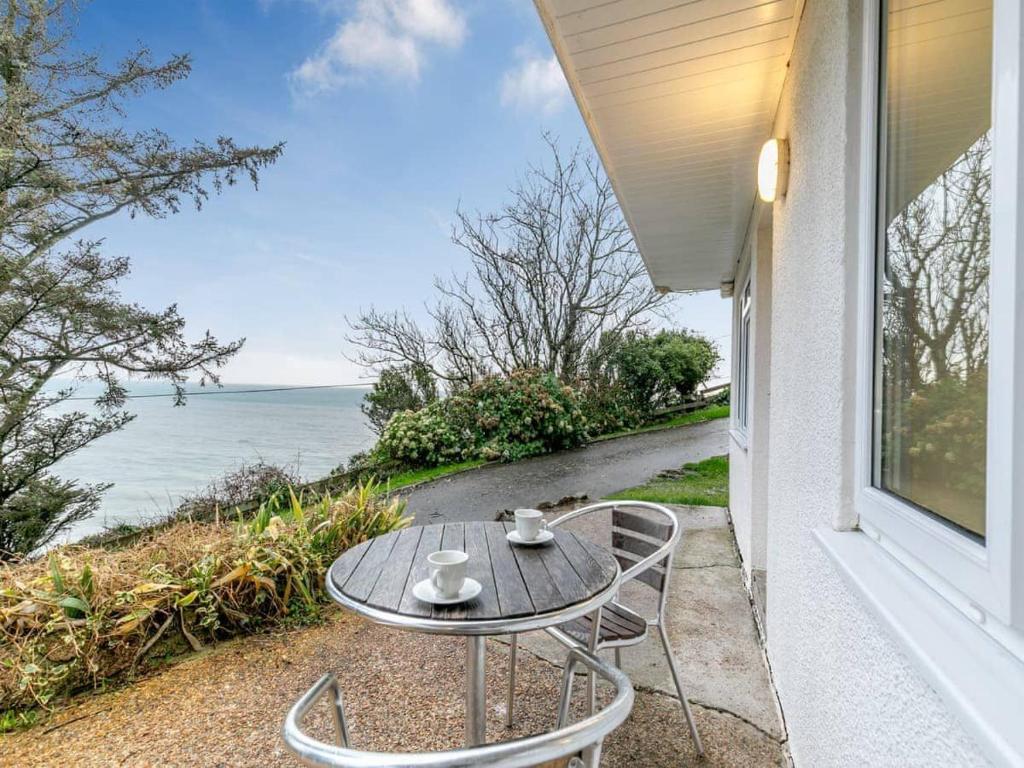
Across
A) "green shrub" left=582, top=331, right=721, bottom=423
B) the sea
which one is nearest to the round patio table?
the sea

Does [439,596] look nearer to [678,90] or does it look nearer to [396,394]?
[678,90]

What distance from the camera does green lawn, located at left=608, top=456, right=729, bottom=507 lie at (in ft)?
19.6

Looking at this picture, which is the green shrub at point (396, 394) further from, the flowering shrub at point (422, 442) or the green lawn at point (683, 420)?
the green lawn at point (683, 420)

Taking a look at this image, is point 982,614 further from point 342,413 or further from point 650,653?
point 342,413

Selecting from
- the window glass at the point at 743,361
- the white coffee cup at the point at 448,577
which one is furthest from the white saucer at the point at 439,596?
the window glass at the point at 743,361

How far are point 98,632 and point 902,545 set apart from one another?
11.1ft

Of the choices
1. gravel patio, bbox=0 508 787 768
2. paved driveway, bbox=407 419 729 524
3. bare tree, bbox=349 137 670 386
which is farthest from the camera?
bare tree, bbox=349 137 670 386

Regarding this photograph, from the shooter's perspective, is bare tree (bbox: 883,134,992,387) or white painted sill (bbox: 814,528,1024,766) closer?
white painted sill (bbox: 814,528,1024,766)

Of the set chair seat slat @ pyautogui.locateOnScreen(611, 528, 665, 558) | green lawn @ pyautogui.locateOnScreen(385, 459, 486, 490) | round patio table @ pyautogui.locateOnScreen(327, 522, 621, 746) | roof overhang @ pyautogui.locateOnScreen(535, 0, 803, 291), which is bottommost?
green lawn @ pyautogui.locateOnScreen(385, 459, 486, 490)

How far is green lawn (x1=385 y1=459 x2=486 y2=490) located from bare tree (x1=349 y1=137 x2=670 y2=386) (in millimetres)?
3618

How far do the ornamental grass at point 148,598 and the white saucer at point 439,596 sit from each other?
2030 mm

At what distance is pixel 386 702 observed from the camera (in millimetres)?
2434

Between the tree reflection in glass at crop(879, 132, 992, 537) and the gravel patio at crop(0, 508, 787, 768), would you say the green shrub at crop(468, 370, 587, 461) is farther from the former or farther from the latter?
the tree reflection in glass at crop(879, 132, 992, 537)

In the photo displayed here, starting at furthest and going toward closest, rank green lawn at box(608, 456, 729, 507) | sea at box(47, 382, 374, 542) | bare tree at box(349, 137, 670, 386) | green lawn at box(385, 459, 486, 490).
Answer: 1. bare tree at box(349, 137, 670, 386)
2. green lawn at box(385, 459, 486, 490)
3. sea at box(47, 382, 374, 542)
4. green lawn at box(608, 456, 729, 507)
